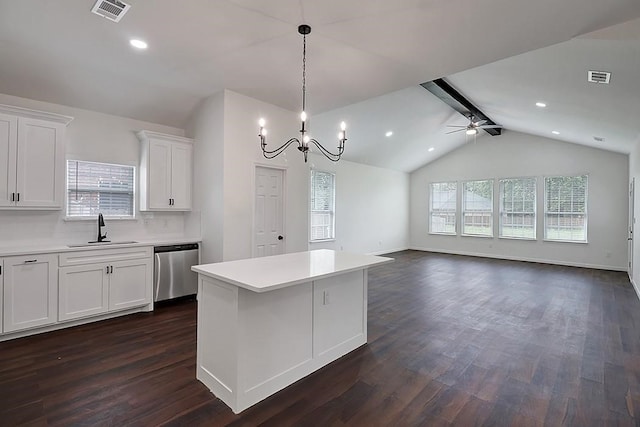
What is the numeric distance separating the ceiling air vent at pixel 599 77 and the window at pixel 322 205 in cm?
516

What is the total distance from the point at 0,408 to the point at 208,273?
1.65m

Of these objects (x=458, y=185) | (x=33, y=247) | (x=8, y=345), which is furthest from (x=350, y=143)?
(x=8, y=345)

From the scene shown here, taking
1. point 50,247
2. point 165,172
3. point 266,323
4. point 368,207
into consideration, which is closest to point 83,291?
point 50,247

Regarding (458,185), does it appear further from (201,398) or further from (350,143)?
(201,398)

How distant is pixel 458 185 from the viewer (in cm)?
982

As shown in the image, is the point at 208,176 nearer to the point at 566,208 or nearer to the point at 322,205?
the point at 322,205

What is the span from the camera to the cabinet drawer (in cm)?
354

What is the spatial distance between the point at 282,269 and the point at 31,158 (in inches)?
129

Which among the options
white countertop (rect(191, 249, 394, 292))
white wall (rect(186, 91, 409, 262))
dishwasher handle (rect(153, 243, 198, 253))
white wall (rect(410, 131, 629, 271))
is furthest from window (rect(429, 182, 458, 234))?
dishwasher handle (rect(153, 243, 198, 253))

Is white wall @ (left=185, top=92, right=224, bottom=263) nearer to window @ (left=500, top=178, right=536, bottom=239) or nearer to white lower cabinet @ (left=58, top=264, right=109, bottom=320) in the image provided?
white lower cabinet @ (left=58, top=264, right=109, bottom=320)

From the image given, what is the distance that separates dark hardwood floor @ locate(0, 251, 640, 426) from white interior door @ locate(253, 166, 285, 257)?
1362 millimetres

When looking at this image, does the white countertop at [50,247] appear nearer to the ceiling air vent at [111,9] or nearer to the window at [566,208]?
the ceiling air vent at [111,9]

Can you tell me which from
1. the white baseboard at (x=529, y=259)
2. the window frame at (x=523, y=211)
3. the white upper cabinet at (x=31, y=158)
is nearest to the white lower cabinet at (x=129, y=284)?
the white upper cabinet at (x=31, y=158)

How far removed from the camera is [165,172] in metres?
4.58
